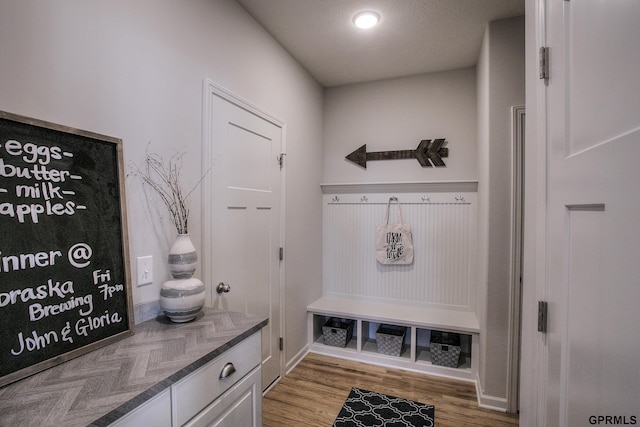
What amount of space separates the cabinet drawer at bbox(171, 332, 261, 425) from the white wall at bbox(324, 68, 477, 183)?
2241mm

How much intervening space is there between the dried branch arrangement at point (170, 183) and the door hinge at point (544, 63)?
4.81ft

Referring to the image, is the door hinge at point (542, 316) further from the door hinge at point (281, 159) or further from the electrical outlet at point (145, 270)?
the door hinge at point (281, 159)

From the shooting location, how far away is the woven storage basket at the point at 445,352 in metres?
2.59

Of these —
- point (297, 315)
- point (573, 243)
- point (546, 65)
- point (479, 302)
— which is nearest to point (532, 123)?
point (546, 65)

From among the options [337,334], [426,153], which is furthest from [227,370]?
[426,153]

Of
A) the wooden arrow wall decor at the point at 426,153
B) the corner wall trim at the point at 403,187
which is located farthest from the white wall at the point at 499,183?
the wooden arrow wall decor at the point at 426,153

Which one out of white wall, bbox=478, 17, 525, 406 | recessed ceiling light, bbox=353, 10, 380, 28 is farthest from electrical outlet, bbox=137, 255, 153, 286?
white wall, bbox=478, 17, 525, 406

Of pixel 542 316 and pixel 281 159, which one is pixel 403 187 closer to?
pixel 281 159

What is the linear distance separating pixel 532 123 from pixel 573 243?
44cm

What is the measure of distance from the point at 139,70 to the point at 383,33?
1737mm

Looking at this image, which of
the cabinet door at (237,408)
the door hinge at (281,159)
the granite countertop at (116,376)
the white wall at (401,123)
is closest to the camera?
the granite countertop at (116,376)

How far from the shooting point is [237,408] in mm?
1254

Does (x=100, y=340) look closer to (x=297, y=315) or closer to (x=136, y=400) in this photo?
(x=136, y=400)

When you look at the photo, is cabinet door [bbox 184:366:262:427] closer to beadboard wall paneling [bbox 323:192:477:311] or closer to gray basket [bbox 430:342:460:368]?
gray basket [bbox 430:342:460:368]
